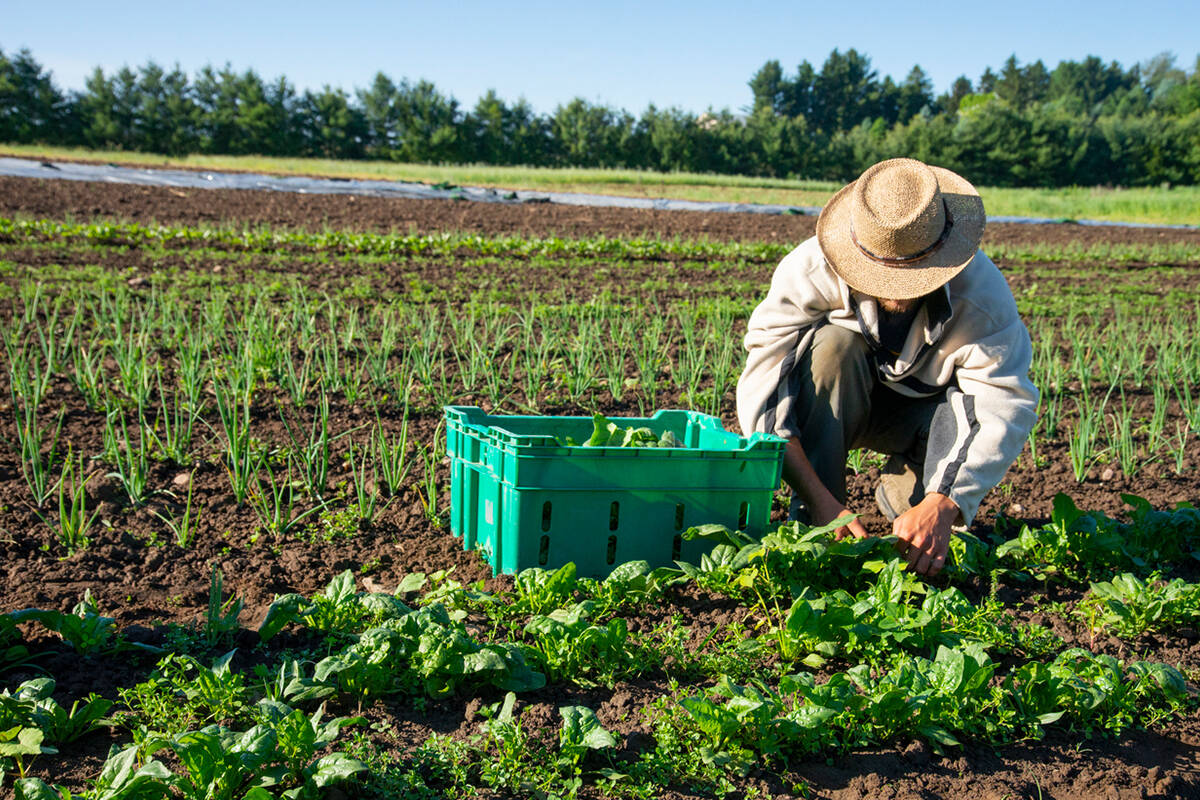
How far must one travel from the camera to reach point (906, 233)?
6.71ft

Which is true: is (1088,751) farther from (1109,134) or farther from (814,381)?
(1109,134)

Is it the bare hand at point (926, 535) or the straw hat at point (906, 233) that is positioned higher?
the straw hat at point (906, 233)

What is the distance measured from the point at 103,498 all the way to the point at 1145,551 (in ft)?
9.93

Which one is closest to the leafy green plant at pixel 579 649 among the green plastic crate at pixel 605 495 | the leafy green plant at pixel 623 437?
the green plastic crate at pixel 605 495

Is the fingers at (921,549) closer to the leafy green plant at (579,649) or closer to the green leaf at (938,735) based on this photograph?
the green leaf at (938,735)

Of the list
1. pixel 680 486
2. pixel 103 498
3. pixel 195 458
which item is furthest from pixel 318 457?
pixel 680 486

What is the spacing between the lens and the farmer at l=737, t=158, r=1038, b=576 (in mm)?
2104

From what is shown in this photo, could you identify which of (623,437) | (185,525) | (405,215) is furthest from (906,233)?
(405,215)

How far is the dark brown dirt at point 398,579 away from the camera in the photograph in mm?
1543

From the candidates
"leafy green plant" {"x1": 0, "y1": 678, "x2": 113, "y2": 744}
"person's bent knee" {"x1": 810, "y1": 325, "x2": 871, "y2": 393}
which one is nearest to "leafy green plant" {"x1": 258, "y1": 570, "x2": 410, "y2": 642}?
"leafy green plant" {"x1": 0, "y1": 678, "x2": 113, "y2": 744}

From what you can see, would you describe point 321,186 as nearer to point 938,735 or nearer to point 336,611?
point 336,611

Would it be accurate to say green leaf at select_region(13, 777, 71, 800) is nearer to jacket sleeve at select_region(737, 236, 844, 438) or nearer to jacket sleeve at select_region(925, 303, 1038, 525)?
jacket sleeve at select_region(737, 236, 844, 438)

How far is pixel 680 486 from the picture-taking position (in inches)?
84.0

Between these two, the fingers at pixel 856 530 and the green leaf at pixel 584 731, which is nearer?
the green leaf at pixel 584 731
